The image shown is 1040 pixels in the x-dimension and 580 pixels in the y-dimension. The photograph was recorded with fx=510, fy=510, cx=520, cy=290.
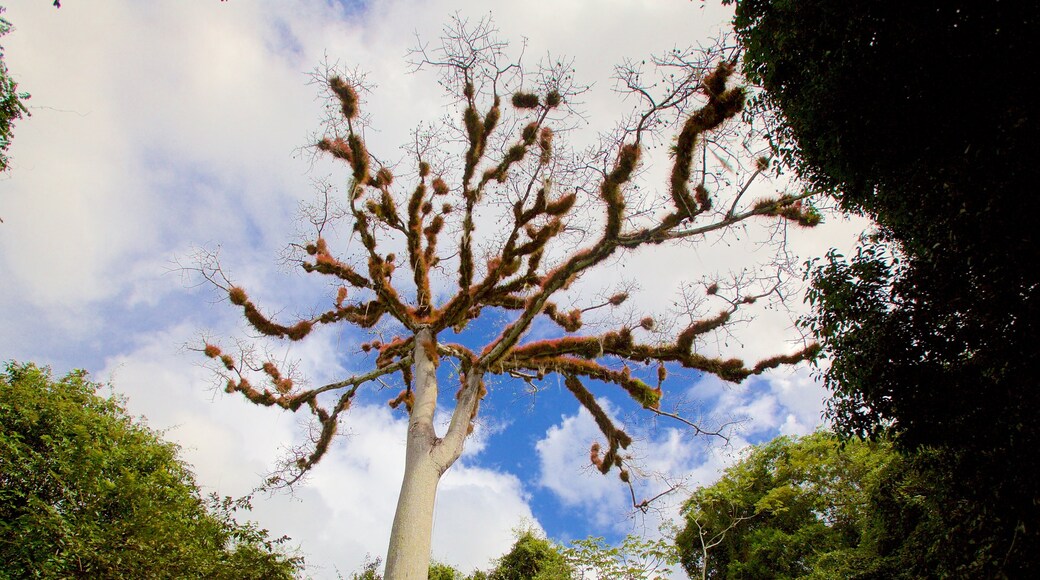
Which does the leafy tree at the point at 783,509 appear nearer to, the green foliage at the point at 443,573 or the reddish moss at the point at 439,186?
the green foliage at the point at 443,573

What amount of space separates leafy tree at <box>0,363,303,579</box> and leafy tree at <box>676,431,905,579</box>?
39.3 feet

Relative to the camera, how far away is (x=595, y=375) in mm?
8227

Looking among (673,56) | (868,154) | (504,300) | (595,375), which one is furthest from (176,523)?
(868,154)

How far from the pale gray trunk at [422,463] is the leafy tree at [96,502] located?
3848 millimetres

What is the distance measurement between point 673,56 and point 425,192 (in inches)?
165

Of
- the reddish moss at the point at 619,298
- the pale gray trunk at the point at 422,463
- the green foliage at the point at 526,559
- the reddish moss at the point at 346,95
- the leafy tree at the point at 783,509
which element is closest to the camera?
the pale gray trunk at the point at 422,463

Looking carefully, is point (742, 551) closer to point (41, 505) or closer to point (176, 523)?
point (176, 523)

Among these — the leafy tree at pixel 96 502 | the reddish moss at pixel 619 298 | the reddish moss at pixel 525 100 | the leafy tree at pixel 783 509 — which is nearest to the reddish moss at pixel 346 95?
the reddish moss at pixel 525 100

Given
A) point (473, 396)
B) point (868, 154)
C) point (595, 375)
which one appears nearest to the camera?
point (868, 154)

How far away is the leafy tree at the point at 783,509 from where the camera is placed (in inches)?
623

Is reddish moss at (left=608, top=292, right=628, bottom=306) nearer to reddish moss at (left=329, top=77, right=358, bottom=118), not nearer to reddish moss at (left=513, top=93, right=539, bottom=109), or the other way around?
reddish moss at (left=513, top=93, right=539, bottom=109)

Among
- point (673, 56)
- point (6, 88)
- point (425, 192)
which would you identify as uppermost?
point (425, 192)

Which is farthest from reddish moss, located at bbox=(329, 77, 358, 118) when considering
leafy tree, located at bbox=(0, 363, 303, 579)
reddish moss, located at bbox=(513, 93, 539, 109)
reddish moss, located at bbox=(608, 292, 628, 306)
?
leafy tree, located at bbox=(0, 363, 303, 579)

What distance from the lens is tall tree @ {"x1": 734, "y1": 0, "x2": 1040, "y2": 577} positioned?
322 centimetres
